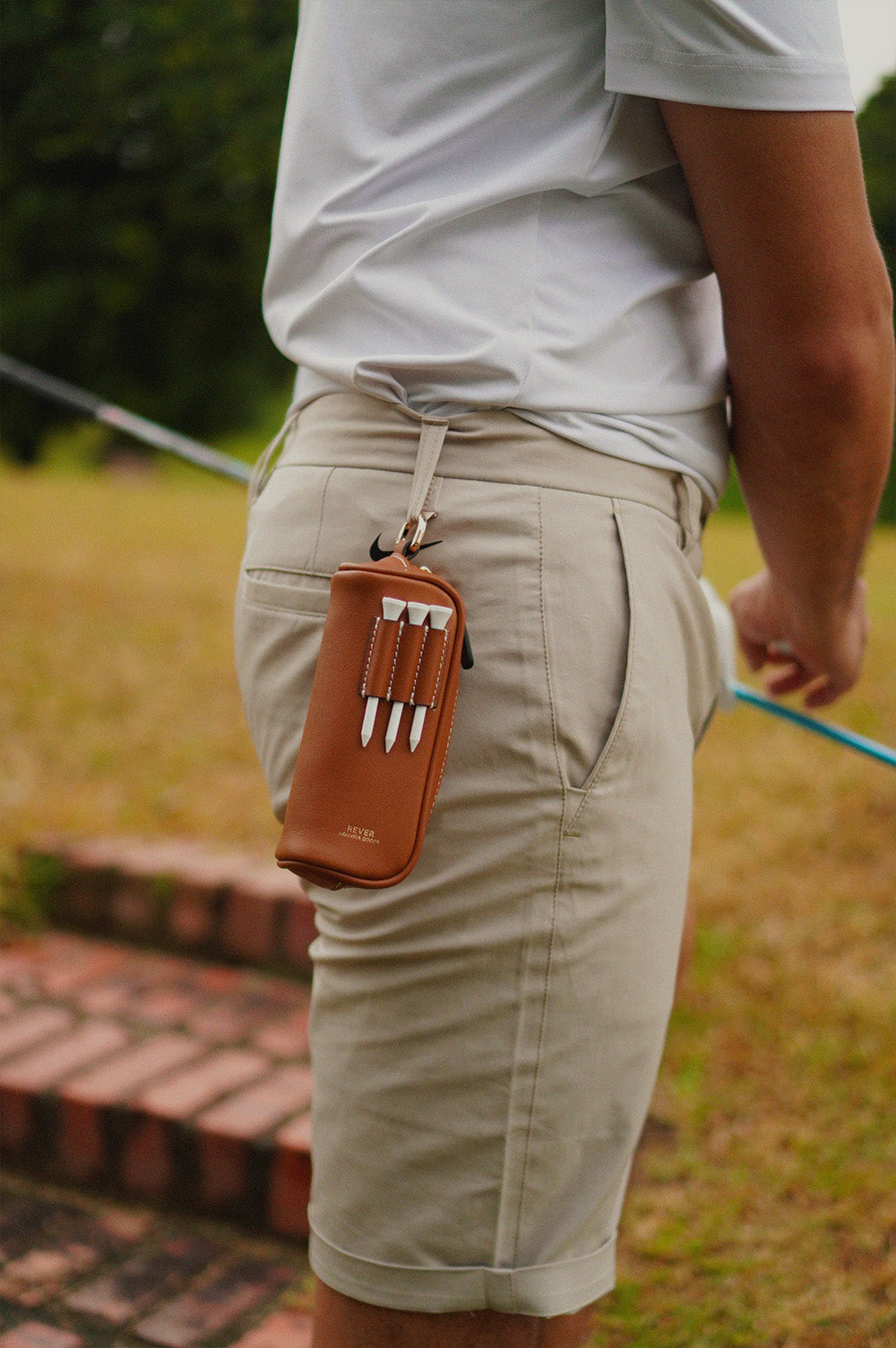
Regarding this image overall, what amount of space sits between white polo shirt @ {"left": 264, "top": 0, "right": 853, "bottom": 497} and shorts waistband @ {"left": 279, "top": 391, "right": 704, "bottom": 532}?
0.4 inches

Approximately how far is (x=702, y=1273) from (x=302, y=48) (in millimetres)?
1483

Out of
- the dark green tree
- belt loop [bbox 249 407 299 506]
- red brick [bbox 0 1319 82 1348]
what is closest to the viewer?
belt loop [bbox 249 407 299 506]

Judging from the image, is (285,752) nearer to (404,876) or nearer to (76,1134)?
(404,876)

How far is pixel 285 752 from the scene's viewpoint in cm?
94

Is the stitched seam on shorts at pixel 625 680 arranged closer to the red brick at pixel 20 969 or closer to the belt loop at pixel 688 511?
the belt loop at pixel 688 511

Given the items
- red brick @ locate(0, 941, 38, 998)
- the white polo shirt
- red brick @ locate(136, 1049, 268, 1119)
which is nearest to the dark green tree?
red brick @ locate(0, 941, 38, 998)

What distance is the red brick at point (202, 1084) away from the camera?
1.83 meters

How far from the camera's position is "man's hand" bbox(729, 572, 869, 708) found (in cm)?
108

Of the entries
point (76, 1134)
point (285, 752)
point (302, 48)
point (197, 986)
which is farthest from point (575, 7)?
point (197, 986)

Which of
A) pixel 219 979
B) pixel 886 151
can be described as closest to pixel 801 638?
pixel 219 979

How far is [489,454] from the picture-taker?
0.86 metres

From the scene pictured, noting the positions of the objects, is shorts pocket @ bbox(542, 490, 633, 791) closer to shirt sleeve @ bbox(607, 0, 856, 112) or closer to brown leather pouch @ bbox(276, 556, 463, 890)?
brown leather pouch @ bbox(276, 556, 463, 890)

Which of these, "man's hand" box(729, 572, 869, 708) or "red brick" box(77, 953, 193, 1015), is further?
"red brick" box(77, 953, 193, 1015)

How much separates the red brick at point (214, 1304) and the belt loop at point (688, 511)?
3.97ft
